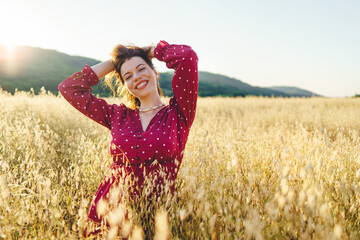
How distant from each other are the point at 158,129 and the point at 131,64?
0.62 m

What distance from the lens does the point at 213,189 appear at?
56.1 inches

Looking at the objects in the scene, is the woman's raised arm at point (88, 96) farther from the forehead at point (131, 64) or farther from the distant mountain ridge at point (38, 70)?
the distant mountain ridge at point (38, 70)

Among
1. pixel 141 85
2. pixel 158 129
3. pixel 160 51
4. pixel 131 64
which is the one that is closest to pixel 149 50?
pixel 160 51

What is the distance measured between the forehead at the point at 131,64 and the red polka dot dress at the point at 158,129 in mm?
156

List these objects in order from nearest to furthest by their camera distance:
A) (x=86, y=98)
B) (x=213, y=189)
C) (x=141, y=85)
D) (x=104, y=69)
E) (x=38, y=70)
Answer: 1. (x=213, y=189)
2. (x=141, y=85)
3. (x=86, y=98)
4. (x=104, y=69)
5. (x=38, y=70)

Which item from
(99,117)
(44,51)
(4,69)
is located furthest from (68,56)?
(99,117)

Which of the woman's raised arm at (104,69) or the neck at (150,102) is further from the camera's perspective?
the woman's raised arm at (104,69)

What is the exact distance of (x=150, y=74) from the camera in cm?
205

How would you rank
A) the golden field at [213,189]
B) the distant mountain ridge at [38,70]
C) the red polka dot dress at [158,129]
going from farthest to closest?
the distant mountain ridge at [38,70]
the red polka dot dress at [158,129]
the golden field at [213,189]

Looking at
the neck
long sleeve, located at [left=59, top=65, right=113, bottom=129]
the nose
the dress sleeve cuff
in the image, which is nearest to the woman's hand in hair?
the dress sleeve cuff

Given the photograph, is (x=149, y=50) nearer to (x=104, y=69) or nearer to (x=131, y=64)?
(x=131, y=64)

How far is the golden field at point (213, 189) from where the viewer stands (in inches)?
39.6

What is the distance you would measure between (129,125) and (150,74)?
45cm

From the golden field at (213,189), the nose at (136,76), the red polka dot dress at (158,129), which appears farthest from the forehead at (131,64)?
the golden field at (213,189)
